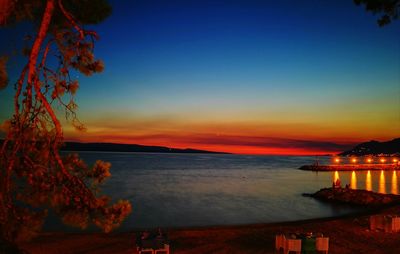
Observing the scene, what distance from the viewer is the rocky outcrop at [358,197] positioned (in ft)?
89.9

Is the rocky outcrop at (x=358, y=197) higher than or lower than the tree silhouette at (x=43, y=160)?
lower

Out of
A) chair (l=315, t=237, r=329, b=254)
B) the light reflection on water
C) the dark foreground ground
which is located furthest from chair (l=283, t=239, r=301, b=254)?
the light reflection on water

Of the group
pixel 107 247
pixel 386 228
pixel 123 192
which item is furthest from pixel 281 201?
pixel 107 247

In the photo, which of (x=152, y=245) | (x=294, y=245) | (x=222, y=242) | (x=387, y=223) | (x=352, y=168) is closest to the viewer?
(x=294, y=245)

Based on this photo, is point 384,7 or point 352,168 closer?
point 384,7

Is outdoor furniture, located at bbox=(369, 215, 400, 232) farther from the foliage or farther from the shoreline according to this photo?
the shoreline

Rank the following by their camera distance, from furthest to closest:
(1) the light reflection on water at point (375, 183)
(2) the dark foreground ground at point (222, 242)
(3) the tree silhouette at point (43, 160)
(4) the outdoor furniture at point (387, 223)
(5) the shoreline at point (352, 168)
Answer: (5) the shoreline at point (352, 168)
(1) the light reflection on water at point (375, 183)
(4) the outdoor furniture at point (387, 223)
(2) the dark foreground ground at point (222, 242)
(3) the tree silhouette at point (43, 160)

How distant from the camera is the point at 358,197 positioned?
2917 cm

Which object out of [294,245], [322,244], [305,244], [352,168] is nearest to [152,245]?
[294,245]

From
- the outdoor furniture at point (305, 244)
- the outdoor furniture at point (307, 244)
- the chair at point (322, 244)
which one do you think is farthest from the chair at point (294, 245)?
the chair at point (322, 244)

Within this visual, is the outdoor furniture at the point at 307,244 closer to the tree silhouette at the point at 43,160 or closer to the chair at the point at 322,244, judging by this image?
the chair at the point at 322,244

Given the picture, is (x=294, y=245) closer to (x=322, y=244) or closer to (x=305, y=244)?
(x=305, y=244)

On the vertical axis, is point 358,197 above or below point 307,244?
below

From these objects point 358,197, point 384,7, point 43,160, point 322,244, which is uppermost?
point 384,7
